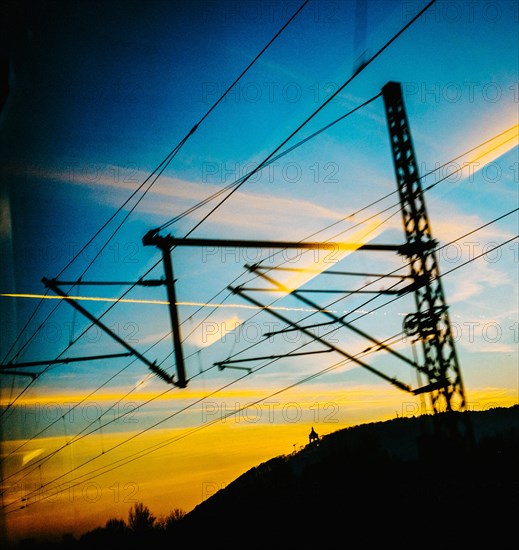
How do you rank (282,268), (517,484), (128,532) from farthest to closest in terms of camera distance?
(128,532), (517,484), (282,268)

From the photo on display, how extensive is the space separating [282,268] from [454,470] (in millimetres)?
4907

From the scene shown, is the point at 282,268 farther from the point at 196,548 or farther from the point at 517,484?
the point at 196,548

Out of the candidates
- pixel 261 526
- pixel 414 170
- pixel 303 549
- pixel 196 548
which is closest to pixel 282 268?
pixel 414 170

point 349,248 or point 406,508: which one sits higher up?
point 349,248

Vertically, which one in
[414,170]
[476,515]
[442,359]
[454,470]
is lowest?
[476,515]

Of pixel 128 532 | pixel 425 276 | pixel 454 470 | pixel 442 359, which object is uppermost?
pixel 425 276

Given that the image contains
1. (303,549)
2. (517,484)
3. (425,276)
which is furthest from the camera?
(303,549)

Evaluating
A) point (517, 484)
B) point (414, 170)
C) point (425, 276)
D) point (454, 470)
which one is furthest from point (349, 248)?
point (517, 484)

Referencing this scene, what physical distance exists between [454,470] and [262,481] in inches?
1045

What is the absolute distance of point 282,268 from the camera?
6.73m

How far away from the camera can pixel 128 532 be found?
56312mm

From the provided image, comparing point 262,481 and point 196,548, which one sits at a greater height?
point 262,481

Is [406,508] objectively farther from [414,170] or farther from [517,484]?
[414,170]

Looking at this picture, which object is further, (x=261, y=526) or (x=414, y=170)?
(x=261, y=526)
